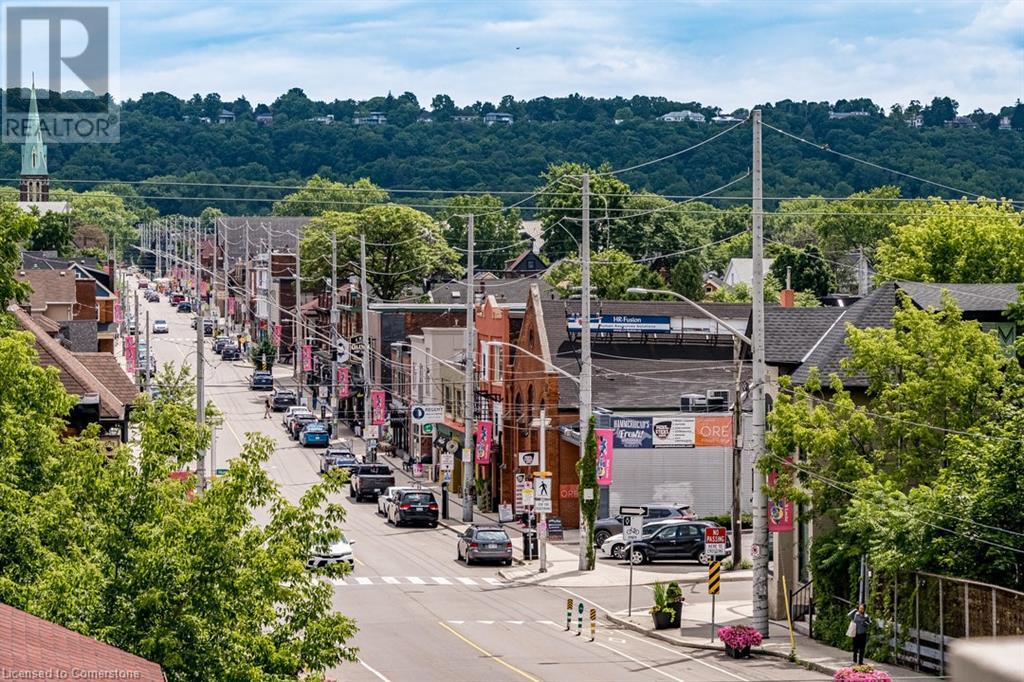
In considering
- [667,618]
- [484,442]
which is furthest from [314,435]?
[667,618]

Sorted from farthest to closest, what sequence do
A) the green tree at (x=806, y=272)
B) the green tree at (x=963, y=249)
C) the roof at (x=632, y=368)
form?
the green tree at (x=806, y=272) → the green tree at (x=963, y=249) → the roof at (x=632, y=368)

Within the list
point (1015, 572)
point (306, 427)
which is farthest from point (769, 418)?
point (306, 427)

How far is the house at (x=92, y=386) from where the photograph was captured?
59.1 meters

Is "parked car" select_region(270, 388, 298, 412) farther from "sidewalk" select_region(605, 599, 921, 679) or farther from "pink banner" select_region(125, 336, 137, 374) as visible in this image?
"sidewalk" select_region(605, 599, 921, 679)

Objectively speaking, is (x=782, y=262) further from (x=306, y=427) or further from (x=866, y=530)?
(x=866, y=530)

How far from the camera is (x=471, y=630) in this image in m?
40.6

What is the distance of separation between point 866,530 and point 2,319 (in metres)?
20.9

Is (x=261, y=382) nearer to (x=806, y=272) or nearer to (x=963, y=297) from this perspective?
(x=806, y=272)

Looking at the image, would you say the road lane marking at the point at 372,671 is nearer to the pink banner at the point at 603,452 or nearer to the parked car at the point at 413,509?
the pink banner at the point at 603,452

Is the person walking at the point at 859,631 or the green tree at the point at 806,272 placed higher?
the green tree at the point at 806,272

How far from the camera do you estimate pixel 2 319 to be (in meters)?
37.6

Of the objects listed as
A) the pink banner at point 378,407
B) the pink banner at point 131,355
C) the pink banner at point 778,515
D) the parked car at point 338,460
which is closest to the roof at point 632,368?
the parked car at point 338,460

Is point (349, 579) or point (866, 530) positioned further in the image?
point (349, 579)

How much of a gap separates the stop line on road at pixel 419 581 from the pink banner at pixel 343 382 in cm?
4616
